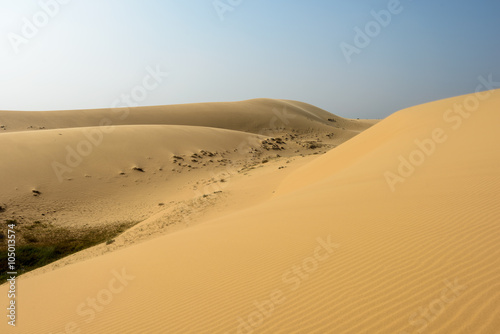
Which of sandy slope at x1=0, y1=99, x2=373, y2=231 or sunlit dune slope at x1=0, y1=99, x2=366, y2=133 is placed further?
sunlit dune slope at x1=0, y1=99, x2=366, y2=133

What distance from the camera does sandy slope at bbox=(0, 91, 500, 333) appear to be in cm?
303

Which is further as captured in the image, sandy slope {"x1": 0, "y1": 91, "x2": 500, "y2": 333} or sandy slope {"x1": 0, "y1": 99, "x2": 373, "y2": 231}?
sandy slope {"x1": 0, "y1": 99, "x2": 373, "y2": 231}

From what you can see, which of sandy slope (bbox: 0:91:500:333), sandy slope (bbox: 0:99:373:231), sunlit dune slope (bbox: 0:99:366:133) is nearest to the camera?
sandy slope (bbox: 0:91:500:333)

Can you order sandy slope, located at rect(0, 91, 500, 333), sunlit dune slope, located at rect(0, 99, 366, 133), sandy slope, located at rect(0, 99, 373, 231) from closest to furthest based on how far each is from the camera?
sandy slope, located at rect(0, 91, 500, 333)
sandy slope, located at rect(0, 99, 373, 231)
sunlit dune slope, located at rect(0, 99, 366, 133)

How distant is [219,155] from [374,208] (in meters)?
20.5

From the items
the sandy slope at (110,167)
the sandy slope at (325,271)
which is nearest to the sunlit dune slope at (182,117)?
the sandy slope at (110,167)

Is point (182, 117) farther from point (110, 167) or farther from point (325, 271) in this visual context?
point (325, 271)

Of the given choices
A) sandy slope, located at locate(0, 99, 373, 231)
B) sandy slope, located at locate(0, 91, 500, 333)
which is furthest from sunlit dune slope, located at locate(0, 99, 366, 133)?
sandy slope, located at locate(0, 91, 500, 333)

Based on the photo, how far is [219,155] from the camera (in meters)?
25.7

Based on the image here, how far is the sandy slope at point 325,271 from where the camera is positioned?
3025 mm

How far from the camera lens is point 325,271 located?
12.9ft

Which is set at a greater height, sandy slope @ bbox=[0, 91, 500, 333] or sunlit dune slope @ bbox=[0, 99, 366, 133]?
sunlit dune slope @ bbox=[0, 99, 366, 133]

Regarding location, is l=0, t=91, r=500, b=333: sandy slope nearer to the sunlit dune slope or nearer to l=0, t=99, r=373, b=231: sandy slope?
l=0, t=99, r=373, b=231: sandy slope

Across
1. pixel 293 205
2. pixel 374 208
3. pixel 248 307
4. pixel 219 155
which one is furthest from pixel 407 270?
pixel 219 155
